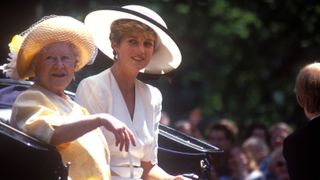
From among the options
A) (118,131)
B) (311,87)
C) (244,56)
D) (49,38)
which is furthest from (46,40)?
(244,56)

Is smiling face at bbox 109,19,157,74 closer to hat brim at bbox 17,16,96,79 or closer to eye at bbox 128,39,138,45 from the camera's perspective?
eye at bbox 128,39,138,45

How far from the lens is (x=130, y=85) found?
6.56m

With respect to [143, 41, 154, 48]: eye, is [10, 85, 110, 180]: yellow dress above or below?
below

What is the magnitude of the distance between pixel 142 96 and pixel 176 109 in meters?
15.5

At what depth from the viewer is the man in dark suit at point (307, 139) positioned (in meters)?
6.16

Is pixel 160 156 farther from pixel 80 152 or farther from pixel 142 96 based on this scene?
pixel 80 152

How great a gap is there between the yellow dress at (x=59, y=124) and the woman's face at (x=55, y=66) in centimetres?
6

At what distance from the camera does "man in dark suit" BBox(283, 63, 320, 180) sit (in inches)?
242

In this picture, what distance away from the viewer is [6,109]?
6.30m

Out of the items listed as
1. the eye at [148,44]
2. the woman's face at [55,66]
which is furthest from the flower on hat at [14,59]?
the eye at [148,44]

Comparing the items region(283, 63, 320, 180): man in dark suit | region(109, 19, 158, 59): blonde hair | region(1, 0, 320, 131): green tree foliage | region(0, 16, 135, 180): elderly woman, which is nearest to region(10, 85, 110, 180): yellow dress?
region(0, 16, 135, 180): elderly woman

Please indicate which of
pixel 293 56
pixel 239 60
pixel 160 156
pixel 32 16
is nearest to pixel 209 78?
pixel 239 60

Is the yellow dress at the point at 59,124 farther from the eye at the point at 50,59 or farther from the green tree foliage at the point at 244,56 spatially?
the green tree foliage at the point at 244,56

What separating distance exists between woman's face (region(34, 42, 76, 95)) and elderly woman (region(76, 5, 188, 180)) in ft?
1.54
